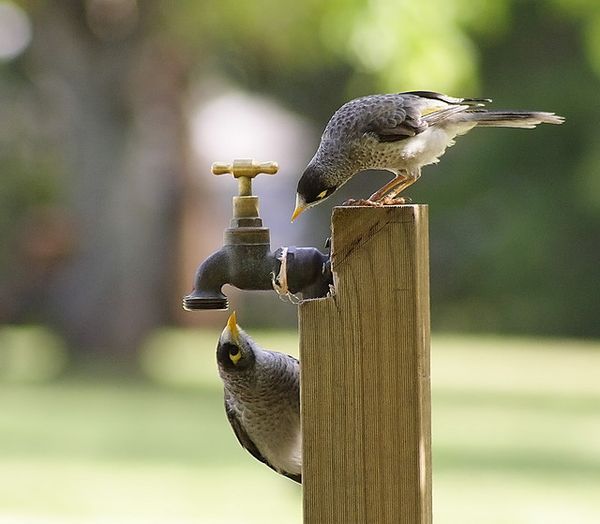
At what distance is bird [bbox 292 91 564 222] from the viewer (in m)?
4.59

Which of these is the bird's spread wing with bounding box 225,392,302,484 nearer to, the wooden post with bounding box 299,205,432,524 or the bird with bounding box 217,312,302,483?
the bird with bounding box 217,312,302,483

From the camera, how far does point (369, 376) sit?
2.88 meters

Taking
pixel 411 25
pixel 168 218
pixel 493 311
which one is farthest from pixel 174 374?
pixel 493 311

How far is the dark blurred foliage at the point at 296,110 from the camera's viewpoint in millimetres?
14836

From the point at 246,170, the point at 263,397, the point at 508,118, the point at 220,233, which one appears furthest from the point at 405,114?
the point at 220,233

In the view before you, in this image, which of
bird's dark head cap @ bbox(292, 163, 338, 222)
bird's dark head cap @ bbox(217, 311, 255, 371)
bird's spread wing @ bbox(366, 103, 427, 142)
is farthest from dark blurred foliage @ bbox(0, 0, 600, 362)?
bird's dark head cap @ bbox(217, 311, 255, 371)

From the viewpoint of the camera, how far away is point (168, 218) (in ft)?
65.6

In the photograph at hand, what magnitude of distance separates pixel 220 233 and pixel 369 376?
1916 cm

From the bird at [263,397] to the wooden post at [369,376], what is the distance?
89cm

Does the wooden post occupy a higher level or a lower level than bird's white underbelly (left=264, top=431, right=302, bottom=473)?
higher

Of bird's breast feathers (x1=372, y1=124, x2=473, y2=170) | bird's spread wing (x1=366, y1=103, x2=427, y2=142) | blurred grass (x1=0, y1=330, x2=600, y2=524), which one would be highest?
bird's spread wing (x1=366, y1=103, x2=427, y2=142)

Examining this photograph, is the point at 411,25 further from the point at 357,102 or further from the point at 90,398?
the point at 357,102

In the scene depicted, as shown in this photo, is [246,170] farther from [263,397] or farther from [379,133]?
[379,133]

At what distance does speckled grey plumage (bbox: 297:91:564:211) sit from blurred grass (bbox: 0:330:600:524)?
4214 mm
